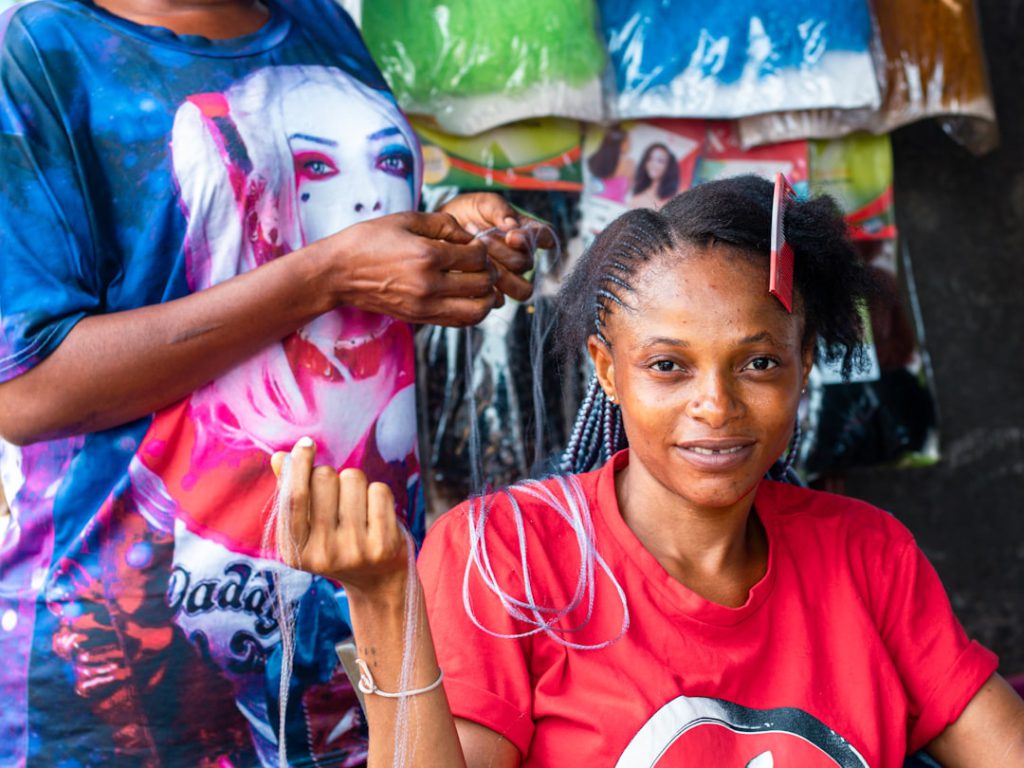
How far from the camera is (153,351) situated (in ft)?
5.08

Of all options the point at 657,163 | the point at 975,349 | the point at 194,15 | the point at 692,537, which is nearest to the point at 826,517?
the point at 692,537

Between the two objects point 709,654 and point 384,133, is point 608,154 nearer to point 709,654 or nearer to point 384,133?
point 384,133

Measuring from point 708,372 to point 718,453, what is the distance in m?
0.11

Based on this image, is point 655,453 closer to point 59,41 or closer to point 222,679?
point 222,679

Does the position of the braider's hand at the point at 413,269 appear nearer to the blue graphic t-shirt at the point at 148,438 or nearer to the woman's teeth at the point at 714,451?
the blue graphic t-shirt at the point at 148,438

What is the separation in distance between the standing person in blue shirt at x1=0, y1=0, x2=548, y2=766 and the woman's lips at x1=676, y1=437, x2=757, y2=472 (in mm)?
423

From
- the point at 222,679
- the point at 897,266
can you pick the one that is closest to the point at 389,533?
the point at 222,679

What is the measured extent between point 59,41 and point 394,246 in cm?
53

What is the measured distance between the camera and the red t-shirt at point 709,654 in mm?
1450

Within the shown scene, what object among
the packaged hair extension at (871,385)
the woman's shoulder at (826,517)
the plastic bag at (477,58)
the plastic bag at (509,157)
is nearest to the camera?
the woman's shoulder at (826,517)

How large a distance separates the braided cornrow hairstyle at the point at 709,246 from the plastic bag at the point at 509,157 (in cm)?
93

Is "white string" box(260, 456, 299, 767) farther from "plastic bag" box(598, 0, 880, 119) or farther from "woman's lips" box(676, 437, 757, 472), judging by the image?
"plastic bag" box(598, 0, 880, 119)

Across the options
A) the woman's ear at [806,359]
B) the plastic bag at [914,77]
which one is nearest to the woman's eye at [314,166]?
the woman's ear at [806,359]

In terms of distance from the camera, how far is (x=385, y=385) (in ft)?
5.89
